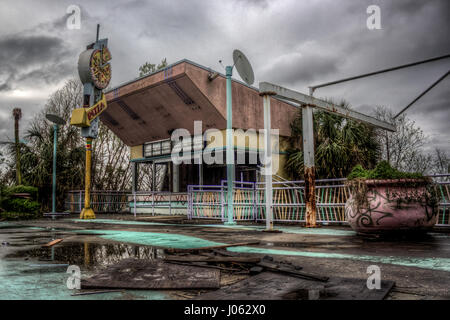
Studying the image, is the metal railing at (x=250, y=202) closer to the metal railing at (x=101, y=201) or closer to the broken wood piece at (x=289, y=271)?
the metal railing at (x=101, y=201)

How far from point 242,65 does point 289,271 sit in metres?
7.34

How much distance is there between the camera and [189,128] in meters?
16.7

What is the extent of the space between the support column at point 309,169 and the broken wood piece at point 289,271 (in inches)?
194

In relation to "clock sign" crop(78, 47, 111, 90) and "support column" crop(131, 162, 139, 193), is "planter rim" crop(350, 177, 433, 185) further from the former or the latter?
"support column" crop(131, 162, 139, 193)

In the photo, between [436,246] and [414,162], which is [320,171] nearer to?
[414,162]

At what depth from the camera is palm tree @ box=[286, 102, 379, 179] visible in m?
13.8

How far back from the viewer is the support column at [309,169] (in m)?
7.68

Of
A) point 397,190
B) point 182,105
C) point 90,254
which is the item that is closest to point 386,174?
point 397,190

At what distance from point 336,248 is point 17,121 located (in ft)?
61.9

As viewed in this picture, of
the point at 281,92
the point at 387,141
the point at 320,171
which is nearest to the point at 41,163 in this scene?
the point at 320,171

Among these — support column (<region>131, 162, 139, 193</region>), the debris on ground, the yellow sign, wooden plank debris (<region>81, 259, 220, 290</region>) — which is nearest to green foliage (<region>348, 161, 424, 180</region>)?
the debris on ground

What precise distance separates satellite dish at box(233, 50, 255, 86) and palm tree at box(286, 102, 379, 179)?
554 centimetres

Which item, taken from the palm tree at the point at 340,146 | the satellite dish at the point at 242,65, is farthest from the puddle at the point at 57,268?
the palm tree at the point at 340,146

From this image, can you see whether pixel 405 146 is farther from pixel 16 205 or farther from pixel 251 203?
pixel 16 205
